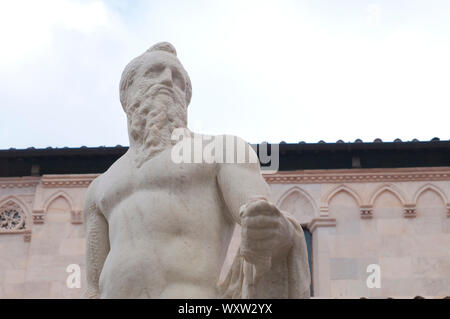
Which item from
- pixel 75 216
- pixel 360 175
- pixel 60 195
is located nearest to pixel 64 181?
pixel 60 195

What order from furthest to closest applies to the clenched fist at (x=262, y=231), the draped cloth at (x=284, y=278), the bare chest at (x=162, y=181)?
1. the bare chest at (x=162, y=181)
2. the draped cloth at (x=284, y=278)
3. the clenched fist at (x=262, y=231)

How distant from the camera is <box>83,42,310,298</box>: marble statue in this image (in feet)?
11.8

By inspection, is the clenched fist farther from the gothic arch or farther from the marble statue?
the gothic arch

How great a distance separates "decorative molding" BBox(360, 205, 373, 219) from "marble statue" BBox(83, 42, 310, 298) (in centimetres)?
1159

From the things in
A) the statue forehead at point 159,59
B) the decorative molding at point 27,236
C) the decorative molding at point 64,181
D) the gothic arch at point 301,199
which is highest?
the decorative molding at point 64,181

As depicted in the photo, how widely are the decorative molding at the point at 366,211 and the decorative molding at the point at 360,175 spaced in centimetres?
50

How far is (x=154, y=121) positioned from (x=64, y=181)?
12106 mm

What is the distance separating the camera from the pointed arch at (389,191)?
1561cm

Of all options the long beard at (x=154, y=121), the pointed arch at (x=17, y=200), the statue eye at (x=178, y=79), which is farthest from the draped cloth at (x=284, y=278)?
the pointed arch at (x=17, y=200)

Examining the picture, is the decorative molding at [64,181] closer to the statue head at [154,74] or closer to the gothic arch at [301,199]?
the gothic arch at [301,199]

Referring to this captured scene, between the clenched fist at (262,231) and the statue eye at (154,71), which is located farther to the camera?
the statue eye at (154,71)

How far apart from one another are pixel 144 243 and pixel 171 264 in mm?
176

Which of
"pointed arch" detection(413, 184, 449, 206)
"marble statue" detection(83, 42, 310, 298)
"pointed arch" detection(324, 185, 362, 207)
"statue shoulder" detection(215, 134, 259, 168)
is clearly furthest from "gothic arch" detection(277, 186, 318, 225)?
"statue shoulder" detection(215, 134, 259, 168)
